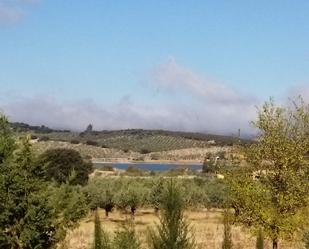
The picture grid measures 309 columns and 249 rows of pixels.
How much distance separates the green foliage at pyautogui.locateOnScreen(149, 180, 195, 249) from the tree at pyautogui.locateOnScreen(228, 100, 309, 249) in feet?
49.9

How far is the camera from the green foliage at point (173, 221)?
36.8 ft

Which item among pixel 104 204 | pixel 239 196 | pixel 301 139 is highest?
pixel 301 139

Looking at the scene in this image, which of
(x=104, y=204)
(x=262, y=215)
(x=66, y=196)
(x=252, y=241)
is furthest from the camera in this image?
(x=104, y=204)

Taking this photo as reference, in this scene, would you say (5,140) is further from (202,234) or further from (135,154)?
(135,154)

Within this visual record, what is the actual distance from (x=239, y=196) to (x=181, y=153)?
6411 inches

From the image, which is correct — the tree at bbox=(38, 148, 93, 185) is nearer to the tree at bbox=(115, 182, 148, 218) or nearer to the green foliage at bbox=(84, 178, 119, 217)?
the green foliage at bbox=(84, 178, 119, 217)

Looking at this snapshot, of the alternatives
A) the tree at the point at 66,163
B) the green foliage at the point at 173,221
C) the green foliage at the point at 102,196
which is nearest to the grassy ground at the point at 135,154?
the tree at the point at 66,163

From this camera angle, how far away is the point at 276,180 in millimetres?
26953

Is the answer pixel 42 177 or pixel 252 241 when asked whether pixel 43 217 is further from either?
pixel 252 241

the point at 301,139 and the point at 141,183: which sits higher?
the point at 301,139

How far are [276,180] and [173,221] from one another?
1650 centimetres

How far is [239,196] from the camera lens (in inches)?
1076

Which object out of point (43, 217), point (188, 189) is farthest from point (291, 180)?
point (188, 189)

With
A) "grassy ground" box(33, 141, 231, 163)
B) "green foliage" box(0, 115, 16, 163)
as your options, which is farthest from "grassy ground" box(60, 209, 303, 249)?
"grassy ground" box(33, 141, 231, 163)
